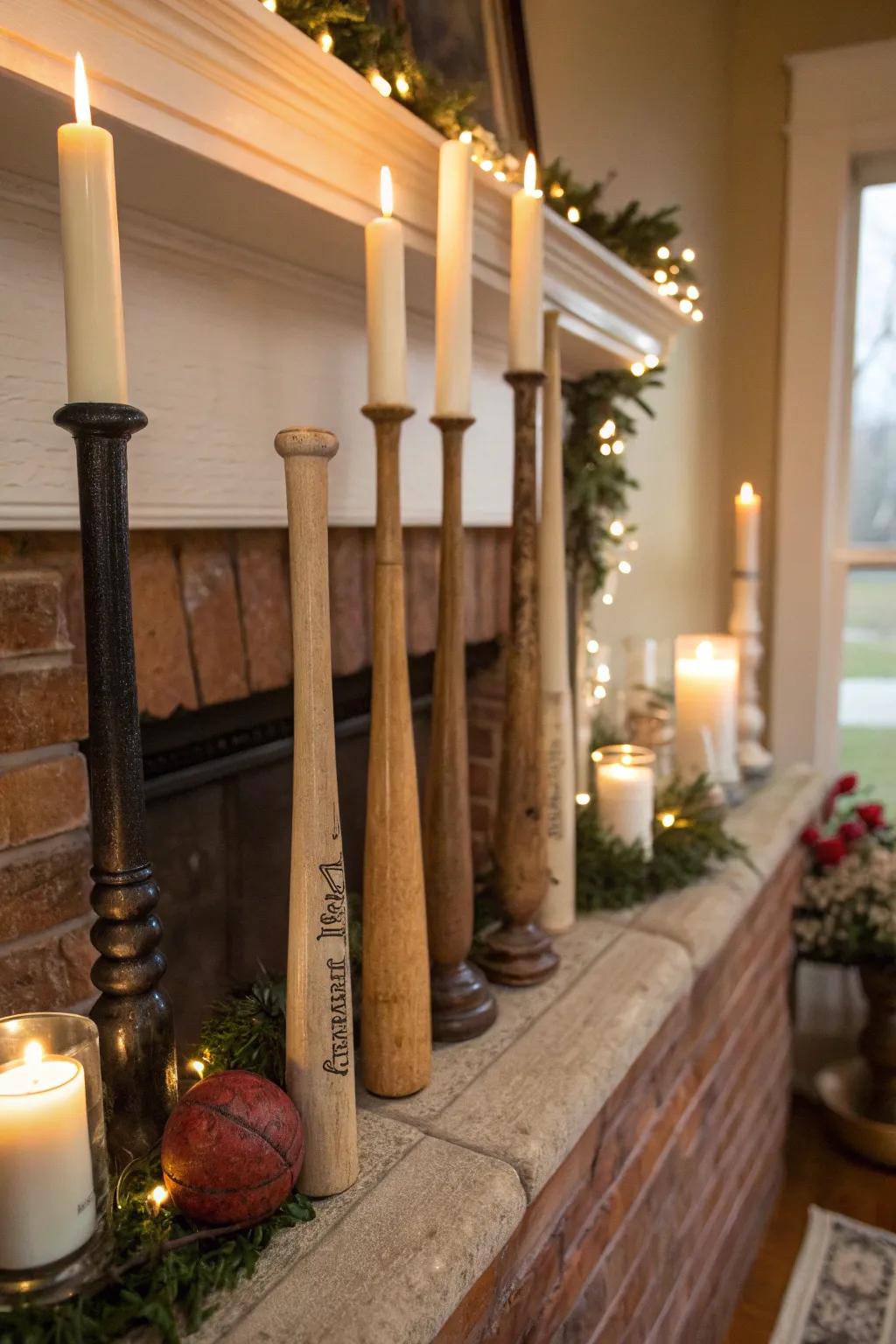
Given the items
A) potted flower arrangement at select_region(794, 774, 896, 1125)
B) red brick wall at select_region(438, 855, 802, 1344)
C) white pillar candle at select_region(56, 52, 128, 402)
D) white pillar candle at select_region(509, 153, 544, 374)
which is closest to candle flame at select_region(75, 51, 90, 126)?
white pillar candle at select_region(56, 52, 128, 402)

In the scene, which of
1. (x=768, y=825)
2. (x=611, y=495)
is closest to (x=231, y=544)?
(x=611, y=495)

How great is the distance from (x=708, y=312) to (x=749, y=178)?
361 millimetres

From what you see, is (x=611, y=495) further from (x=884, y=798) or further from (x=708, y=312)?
(x=884, y=798)

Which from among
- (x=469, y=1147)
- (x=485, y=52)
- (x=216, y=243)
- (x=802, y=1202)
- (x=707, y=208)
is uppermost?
(x=707, y=208)

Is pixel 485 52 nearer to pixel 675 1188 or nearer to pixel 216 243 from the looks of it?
pixel 216 243

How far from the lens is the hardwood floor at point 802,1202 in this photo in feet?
5.56

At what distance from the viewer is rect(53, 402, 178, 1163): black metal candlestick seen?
636 mm

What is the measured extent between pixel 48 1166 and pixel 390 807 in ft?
1.19

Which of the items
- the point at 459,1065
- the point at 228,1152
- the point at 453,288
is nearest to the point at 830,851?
the point at 459,1065

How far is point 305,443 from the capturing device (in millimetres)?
690

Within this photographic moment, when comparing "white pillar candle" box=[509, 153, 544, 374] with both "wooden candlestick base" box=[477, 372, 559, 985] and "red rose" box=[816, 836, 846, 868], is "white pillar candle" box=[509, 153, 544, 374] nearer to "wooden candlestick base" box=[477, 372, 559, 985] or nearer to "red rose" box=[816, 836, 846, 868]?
"wooden candlestick base" box=[477, 372, 559, 985]

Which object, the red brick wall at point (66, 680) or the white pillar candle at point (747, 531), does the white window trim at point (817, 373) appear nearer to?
the white pillar candle at point (747, 531)

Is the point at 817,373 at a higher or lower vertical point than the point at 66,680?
higher

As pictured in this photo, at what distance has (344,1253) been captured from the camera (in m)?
0.71
